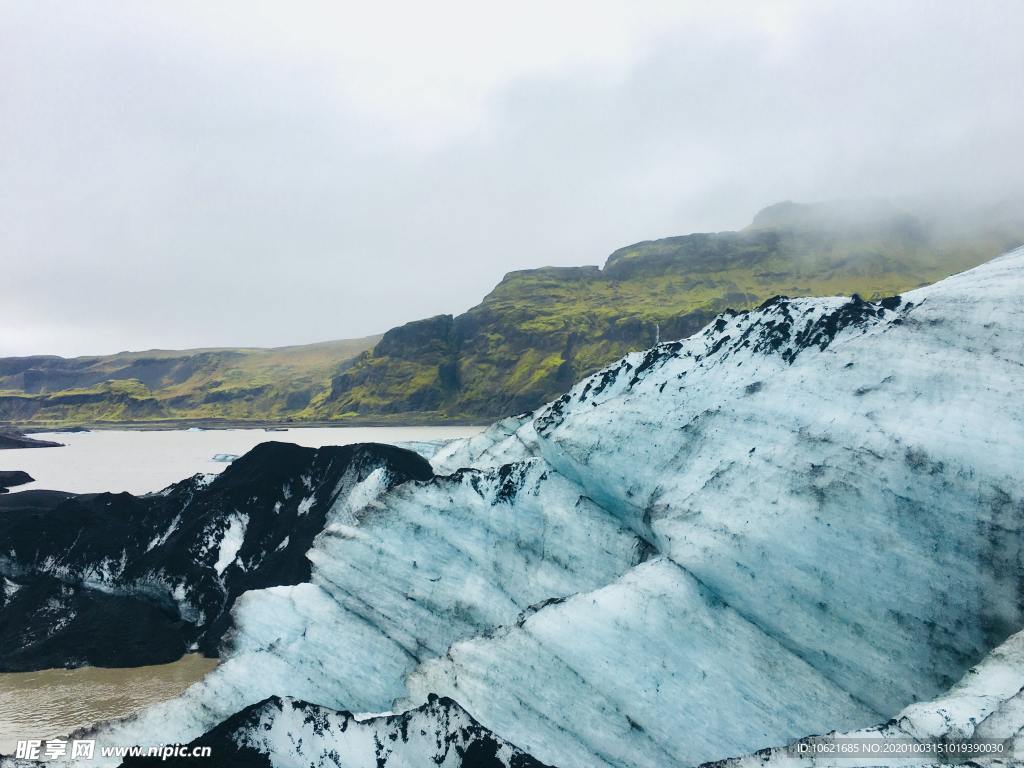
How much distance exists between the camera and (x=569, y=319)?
107250 mm

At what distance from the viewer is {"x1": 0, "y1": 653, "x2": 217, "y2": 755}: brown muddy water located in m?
9.06

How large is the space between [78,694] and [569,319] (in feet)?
327

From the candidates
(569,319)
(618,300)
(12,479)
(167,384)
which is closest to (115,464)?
(12,479)

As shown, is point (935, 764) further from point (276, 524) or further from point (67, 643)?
point (67, 643)

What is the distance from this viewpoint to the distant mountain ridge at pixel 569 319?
9925 cm

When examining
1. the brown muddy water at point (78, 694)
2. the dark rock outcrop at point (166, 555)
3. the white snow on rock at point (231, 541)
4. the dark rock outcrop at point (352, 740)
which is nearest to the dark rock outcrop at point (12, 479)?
the dark rock outcrop at point (166, 555)

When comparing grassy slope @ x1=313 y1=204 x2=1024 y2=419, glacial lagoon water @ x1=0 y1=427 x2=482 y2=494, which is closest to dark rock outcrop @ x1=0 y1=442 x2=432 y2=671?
glacial lagoon water @ x1=0 y1=427 x2=482 y2=494

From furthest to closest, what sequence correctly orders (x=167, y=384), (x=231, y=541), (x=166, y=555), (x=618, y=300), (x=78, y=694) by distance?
1. (x=167, y=384)
2. (x=618, y=300)
3. (x=231, y=541)
4. (x=166, y=555)
5. (x=78, y=694)

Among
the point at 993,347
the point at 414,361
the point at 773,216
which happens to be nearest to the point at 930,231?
the point at 773,216

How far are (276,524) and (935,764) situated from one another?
12.4m

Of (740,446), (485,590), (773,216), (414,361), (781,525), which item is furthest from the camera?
(773,216)

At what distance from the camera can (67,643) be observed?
11430mm

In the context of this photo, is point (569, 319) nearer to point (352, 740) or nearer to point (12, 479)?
point (12, 479)

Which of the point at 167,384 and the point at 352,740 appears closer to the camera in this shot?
the point at 352,740
